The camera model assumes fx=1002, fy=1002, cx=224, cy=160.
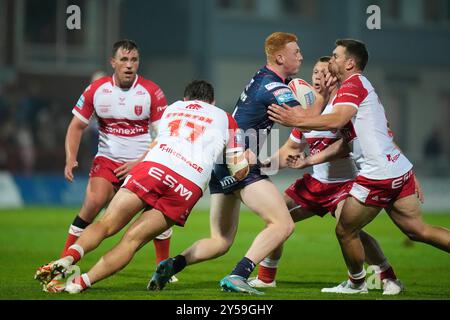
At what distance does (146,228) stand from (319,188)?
2.44 m

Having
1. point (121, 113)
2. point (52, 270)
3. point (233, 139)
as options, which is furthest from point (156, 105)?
point (52, 270)

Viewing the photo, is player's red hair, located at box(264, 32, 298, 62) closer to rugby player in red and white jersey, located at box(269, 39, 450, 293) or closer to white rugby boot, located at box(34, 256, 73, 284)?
rugby player in red and white jersey, located at box(269, 39, 450, 293)

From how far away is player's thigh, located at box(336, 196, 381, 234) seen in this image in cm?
1008

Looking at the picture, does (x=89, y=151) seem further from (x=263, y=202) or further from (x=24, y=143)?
(x=263, y=202)

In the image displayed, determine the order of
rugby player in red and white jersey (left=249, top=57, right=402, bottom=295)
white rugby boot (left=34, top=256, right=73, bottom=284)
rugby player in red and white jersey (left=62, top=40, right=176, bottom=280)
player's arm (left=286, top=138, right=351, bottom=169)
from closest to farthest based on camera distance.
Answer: white rugby boot (left=34, top=256, right=73, bottom=284) → player's arm (left=286, top=138, right=351, bottom=169) → rugby player in red and white jersey (left=249, top=57, right=402, bottom=295) → rugby player in red and white jersey (left=62, top=40, right=176, bottom=280)

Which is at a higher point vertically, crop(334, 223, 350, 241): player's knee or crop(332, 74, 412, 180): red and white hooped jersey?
crop(332, 74, 412, 180): red and white hooped jersey

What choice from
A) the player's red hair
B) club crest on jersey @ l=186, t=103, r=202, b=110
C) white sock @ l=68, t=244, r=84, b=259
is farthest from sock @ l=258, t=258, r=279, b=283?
white sock @ l=68, t=244, r=84, b=259

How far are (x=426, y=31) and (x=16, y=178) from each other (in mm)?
27784

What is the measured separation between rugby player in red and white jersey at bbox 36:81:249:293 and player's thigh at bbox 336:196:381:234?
1142 mm

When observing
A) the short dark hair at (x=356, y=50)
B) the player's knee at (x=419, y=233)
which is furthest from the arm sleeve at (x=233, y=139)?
the player's knee at (x=419, y=233)

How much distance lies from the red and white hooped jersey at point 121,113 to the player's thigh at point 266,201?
259cm

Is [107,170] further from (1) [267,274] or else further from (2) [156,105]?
(1) [267,274]
